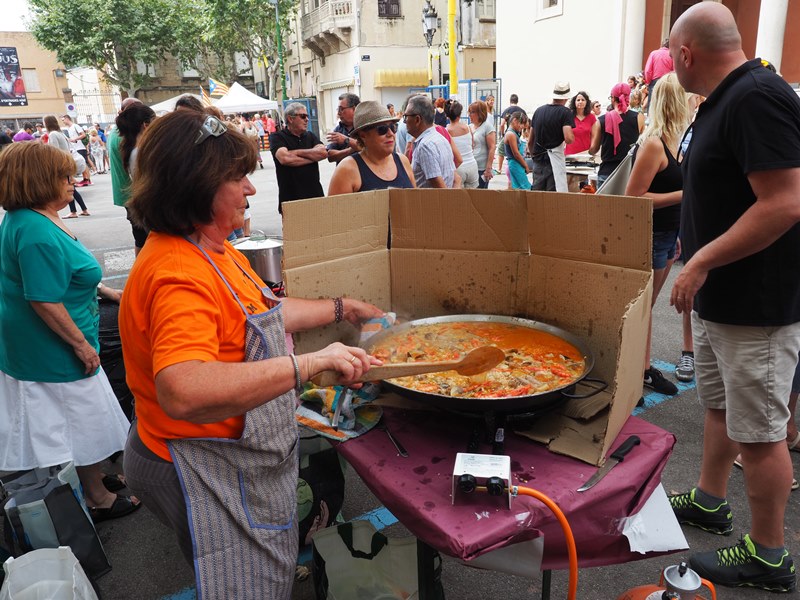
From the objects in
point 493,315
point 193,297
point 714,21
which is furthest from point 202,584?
point 714,21

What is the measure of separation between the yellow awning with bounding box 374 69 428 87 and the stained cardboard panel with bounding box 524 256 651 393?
3315cm

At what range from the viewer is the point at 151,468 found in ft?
5.19

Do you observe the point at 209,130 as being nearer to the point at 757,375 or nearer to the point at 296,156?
the point at 757,375

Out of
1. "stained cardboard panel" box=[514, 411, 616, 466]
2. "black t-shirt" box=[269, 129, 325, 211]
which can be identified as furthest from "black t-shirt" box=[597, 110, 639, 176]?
"stained cardboard panel" box=[514, 411, 616, 466]

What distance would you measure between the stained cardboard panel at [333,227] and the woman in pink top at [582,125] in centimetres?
792

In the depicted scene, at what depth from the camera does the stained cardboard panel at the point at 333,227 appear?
84.3 inches

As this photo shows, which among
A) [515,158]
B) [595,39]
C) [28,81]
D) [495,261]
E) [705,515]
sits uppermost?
[28,81]

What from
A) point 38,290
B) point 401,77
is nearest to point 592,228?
point 38,290

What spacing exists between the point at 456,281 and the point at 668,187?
1.88 meters

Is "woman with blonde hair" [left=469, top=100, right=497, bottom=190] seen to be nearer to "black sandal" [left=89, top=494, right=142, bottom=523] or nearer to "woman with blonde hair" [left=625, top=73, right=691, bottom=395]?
"woman with blonde hair" [left=625, top=73, right=691, bottom=395]

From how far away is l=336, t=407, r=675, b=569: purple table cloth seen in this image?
1.41m

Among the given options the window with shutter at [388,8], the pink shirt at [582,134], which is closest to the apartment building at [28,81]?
the window with shutter at [388,8]

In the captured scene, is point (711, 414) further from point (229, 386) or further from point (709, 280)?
point (229, 386)

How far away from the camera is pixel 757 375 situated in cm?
211
